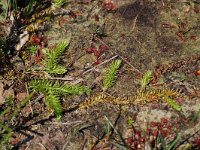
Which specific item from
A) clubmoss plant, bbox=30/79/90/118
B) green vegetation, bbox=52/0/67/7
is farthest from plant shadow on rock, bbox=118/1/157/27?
clubmoss plant, bbox=30/79/90/118

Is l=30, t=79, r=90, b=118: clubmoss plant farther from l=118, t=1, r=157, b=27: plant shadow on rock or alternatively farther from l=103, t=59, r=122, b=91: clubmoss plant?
l=118, t=1, r=157, b=27: plant shadow on rock

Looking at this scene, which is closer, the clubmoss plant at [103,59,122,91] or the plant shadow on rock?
the clubmoss plant at [103,59,122,91]

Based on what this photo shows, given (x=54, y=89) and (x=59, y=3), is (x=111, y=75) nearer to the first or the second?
(x=54, y=89)

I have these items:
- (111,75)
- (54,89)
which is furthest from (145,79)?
(54,89)

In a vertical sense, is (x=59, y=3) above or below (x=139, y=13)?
above

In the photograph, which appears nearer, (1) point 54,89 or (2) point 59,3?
(1) point 54,89

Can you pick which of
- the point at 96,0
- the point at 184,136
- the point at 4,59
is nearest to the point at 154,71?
the point at 184,136

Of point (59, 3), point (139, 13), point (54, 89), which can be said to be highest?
point (59, 3)

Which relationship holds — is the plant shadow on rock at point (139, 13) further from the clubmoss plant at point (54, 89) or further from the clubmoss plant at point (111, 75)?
the clubmoss plant at point (54, 89)

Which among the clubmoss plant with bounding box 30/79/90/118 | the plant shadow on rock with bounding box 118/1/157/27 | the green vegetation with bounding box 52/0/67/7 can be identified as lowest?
the clubmoss plant with bounding box 30/79/90/118

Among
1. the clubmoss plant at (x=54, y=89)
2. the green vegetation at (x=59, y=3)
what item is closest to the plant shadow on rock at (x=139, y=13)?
the green vegetation at (x=59, y=3)

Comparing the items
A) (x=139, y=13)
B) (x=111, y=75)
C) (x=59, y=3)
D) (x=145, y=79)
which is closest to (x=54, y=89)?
(x=111, y=75)
